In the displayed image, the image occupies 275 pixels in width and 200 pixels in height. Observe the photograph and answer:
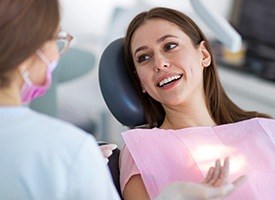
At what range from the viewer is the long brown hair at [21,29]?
0.80 meters

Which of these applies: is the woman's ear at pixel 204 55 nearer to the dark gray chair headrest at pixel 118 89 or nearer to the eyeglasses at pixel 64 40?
the dark gray chair headrest at pixel 118 89

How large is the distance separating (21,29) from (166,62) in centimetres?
73

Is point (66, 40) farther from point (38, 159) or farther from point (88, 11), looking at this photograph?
point (88, 11)

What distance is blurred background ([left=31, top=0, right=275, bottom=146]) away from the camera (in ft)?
9.03

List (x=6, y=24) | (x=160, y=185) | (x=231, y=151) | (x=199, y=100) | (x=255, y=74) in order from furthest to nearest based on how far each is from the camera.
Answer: (x=255, y=74)
(x=199, y=100)
(x=231, y=151)
(x=160, y=185)
(x=6, y=24)

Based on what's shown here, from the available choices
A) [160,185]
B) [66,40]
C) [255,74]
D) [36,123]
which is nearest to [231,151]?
[160,185]

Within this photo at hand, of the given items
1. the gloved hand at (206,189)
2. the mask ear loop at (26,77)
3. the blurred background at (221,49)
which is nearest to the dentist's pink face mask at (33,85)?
the mask ear loop at (26,77)

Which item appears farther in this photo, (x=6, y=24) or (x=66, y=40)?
(x=66, y=40)

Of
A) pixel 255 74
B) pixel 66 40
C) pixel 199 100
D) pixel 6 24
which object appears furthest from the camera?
pixel 255 74

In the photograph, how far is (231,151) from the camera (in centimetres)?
146

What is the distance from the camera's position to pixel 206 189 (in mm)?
1011

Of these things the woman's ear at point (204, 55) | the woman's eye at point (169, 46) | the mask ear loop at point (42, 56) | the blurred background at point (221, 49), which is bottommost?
the blurred background at point (221, 49)

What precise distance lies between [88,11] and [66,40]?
1.99 m

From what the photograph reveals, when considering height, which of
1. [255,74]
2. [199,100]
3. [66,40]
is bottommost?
[255,74]
